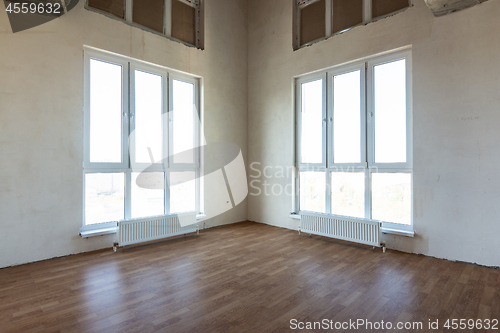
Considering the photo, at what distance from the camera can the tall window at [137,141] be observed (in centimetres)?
453

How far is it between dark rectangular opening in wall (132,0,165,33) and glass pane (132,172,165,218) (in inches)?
108

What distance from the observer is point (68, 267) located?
12.1ft

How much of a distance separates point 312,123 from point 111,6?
13.6 ft

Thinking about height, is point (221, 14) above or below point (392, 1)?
above

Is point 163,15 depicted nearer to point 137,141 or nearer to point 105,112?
point 105,112

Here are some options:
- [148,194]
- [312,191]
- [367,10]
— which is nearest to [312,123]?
[312,191]

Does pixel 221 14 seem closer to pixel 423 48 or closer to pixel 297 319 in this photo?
pixel 423 48

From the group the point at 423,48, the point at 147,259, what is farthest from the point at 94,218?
the point at 423,48

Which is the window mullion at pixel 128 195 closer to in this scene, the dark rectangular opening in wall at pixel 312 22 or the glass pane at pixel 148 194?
the glass pane at pixel 148 194

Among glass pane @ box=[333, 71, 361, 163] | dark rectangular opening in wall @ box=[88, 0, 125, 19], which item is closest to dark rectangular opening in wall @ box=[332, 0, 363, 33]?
glass pane @ box=[333, 71, 361, 163]

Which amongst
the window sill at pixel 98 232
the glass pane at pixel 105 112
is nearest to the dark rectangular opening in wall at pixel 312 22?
the glass pane at pixel 105 112

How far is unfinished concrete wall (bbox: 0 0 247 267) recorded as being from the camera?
3.72 metres

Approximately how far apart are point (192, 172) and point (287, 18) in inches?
151

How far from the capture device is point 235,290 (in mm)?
3004
